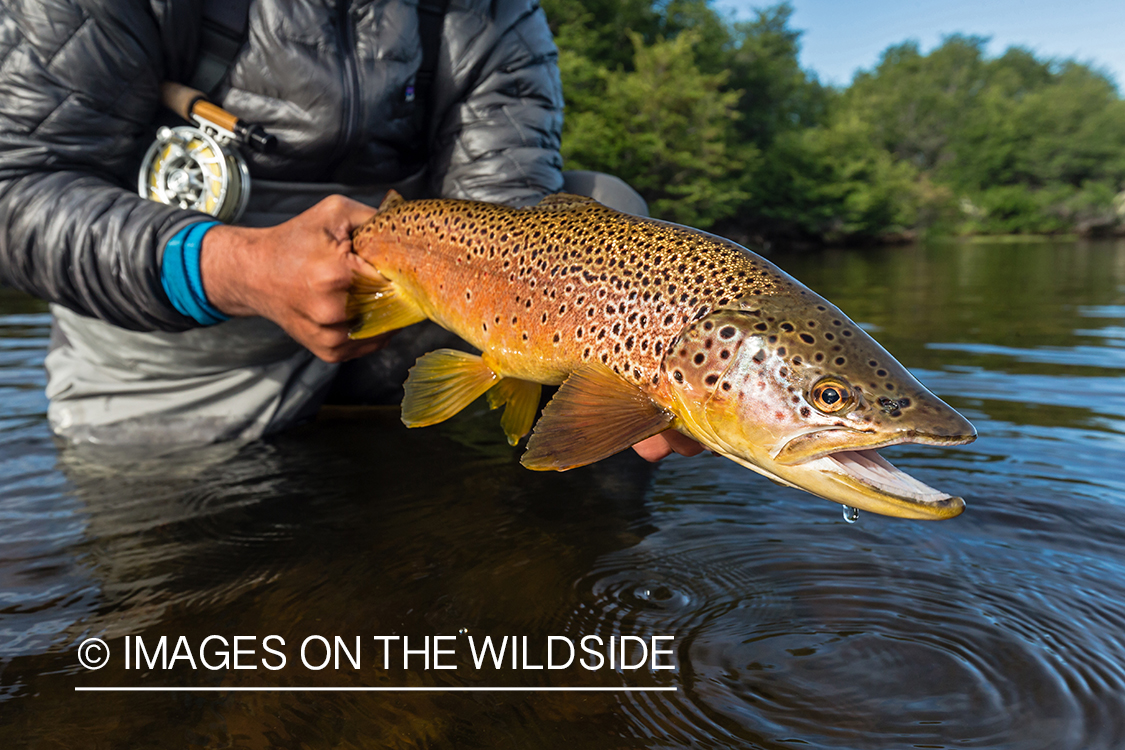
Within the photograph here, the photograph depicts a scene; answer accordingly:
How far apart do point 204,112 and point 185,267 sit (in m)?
0.71

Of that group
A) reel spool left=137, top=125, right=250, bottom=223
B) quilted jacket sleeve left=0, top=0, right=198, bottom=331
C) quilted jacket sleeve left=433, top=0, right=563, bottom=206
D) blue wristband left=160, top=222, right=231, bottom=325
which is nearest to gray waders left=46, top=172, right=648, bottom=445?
reel spool left=137, top=125, right=250, bottom=223

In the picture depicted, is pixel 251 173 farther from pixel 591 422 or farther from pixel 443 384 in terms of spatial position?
pixel 591 422

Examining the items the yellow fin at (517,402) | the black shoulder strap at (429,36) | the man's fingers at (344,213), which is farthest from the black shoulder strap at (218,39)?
A: the yellow fin at (517,402)

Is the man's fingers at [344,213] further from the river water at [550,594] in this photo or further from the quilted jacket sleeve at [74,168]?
the river water at [550,594]

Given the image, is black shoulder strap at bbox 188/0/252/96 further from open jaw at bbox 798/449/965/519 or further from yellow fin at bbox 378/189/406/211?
open jaw at bbox 798/449/965/519

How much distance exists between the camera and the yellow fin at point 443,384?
2.31 meters

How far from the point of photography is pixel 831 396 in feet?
5.24

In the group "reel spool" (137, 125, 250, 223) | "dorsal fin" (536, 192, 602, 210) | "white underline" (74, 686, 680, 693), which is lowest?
"white underline" (74, 686, 680, 693)

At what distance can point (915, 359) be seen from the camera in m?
5.57

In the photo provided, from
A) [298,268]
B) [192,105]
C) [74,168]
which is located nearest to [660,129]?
[192,105]

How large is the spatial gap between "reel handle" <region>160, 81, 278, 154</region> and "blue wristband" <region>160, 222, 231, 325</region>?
0.50m

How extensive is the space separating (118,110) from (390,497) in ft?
5.77

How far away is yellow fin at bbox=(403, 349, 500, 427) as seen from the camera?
2.31 meters

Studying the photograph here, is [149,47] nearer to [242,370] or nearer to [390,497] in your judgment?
[242,370]
